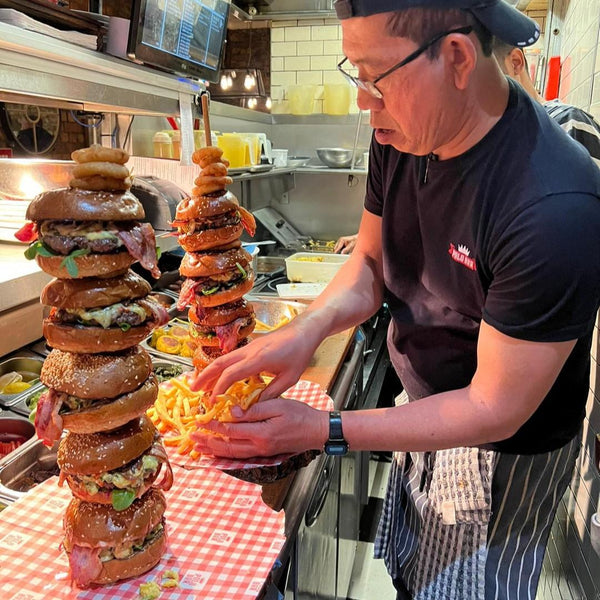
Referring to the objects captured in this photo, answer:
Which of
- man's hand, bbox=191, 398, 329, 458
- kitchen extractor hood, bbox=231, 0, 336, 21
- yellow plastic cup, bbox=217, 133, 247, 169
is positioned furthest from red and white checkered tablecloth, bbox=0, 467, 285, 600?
kitchen extractor hood, bbox=231, 0, 336, 21

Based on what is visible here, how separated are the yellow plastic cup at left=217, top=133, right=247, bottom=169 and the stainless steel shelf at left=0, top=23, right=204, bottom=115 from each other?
1.57 m

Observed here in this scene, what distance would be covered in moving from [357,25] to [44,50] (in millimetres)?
1015

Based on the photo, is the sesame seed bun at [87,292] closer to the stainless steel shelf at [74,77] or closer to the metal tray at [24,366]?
the stainless steel shelf at [74,77]

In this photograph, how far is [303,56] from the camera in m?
6.96

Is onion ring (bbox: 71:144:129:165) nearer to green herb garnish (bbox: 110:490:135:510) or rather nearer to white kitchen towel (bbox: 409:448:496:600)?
green herb garnish (bbox: 110:490:135:510)

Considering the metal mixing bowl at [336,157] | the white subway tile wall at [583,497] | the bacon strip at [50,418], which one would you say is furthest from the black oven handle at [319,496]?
the metal mixing bowl at [336,157]

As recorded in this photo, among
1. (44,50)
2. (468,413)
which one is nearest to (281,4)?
(44,50)

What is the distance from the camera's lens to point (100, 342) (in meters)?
1.10

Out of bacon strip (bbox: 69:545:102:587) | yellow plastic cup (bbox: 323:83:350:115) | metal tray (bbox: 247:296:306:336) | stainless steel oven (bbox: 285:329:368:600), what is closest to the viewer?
bacon strip (bbox: 69:545:102:587)

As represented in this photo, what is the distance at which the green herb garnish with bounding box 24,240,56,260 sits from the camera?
3.47 feet

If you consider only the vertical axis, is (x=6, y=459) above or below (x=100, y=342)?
below

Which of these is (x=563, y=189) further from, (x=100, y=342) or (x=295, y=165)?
(x=295, y=165)

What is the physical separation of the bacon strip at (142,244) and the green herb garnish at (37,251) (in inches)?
5.2

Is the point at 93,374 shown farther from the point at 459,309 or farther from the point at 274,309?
the point at 274,309
